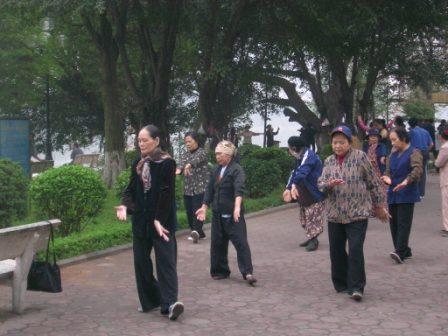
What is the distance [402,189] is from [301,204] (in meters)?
1.57

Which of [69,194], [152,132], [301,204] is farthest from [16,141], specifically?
[152,132]

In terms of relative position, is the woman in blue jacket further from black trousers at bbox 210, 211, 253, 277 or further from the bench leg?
the bench leg

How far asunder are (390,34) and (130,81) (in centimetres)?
→ 810

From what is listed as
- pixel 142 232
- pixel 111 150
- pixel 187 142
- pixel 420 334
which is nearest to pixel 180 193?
pixel 187 142

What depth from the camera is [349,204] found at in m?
7.41

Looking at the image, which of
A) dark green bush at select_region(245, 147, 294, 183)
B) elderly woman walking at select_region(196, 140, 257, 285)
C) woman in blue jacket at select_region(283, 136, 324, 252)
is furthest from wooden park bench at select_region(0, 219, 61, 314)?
A: dark green bush at select_region(245, 147, 294, 183)

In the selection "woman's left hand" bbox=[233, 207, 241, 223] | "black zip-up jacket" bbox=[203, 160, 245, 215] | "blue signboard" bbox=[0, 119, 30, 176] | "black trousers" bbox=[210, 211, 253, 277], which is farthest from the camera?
"blue signboard" bbox=[0, 119, 30, 176]

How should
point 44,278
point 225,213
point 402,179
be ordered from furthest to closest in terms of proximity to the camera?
1. point 402,179
2. point 225,213
3. point 44,278

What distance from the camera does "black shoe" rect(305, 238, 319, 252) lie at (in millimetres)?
10336

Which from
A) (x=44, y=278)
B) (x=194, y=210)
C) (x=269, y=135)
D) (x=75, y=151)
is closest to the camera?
(x=44, y=278)

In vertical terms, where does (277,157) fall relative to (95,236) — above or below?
above

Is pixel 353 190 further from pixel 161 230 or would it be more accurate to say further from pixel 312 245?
pixel 312 245

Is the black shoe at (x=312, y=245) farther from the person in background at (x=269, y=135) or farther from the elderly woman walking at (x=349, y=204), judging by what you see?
the person in background at (x=269, y=135)

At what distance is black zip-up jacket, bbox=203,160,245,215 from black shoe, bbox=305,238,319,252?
7.32 feet
